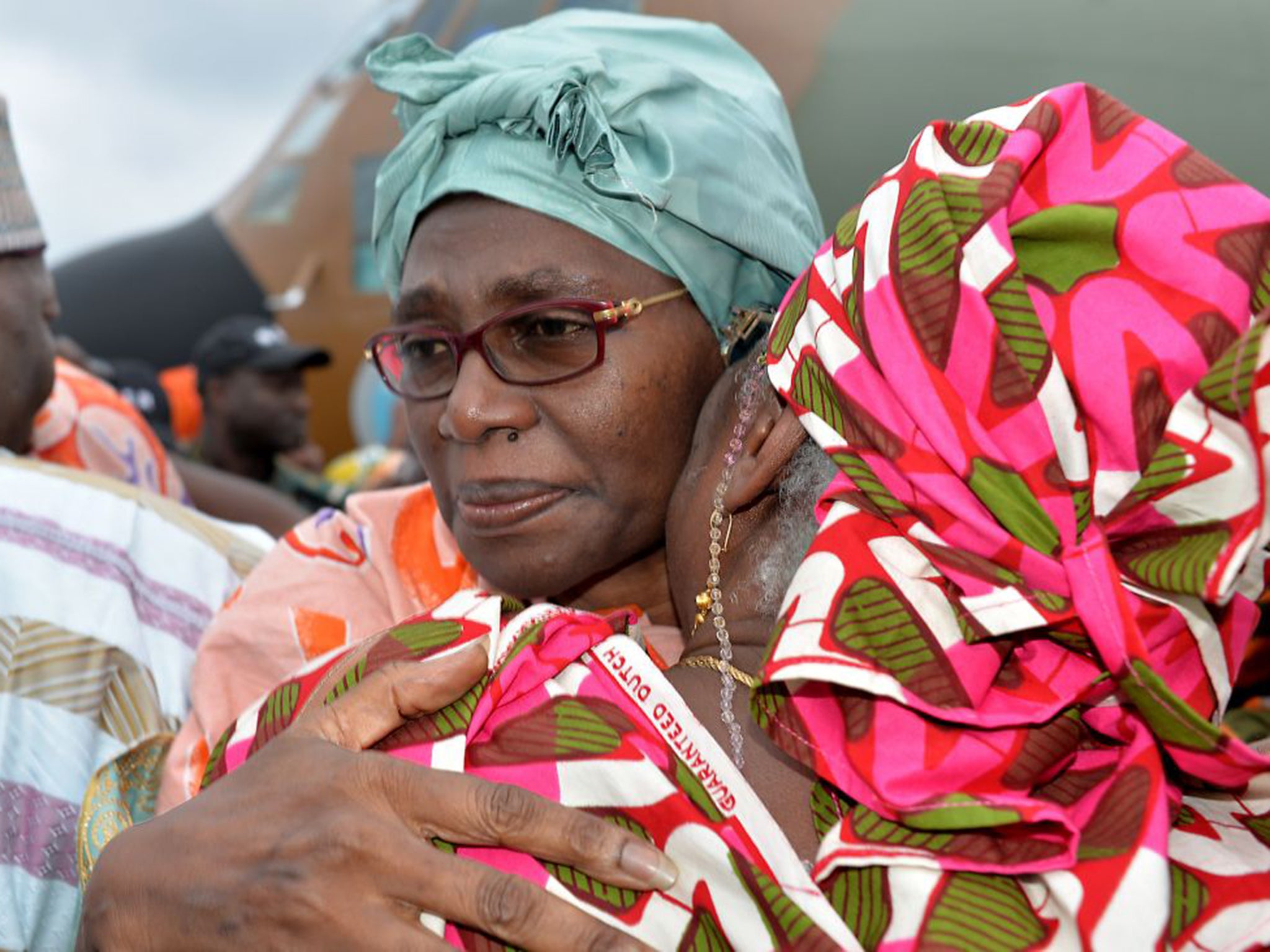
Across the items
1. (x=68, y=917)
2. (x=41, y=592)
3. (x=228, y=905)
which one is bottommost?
(x=68, y=917)

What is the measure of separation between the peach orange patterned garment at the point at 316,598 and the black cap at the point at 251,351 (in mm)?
4545

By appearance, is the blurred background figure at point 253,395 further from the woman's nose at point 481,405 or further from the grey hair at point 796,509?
the grey hair at point 796,509

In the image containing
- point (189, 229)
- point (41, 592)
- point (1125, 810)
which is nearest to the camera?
point (1125, 810)

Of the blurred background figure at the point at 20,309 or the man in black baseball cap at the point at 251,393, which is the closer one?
the blurred background figure at the point at 20,309

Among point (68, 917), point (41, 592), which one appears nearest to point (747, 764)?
point (68, 917)

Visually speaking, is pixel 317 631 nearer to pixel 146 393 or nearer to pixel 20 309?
pixel 20 309

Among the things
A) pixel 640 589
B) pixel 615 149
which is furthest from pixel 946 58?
pixel 640 589

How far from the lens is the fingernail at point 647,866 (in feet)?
4.25

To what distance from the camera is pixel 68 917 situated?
6.61 feet

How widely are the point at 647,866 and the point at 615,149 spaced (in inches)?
44.5

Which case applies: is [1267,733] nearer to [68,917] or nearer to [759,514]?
[759,514]

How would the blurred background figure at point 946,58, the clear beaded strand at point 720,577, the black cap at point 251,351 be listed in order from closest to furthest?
the clear beaded strand at point 720,577
the blurred background figure at point 946,58
the black cap at point 251,351

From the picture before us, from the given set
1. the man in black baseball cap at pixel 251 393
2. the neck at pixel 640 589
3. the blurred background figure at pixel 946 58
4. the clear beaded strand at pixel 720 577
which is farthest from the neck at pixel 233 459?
the clear beaded strand at pixel 720 577

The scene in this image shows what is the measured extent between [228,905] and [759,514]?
2.52 feet
